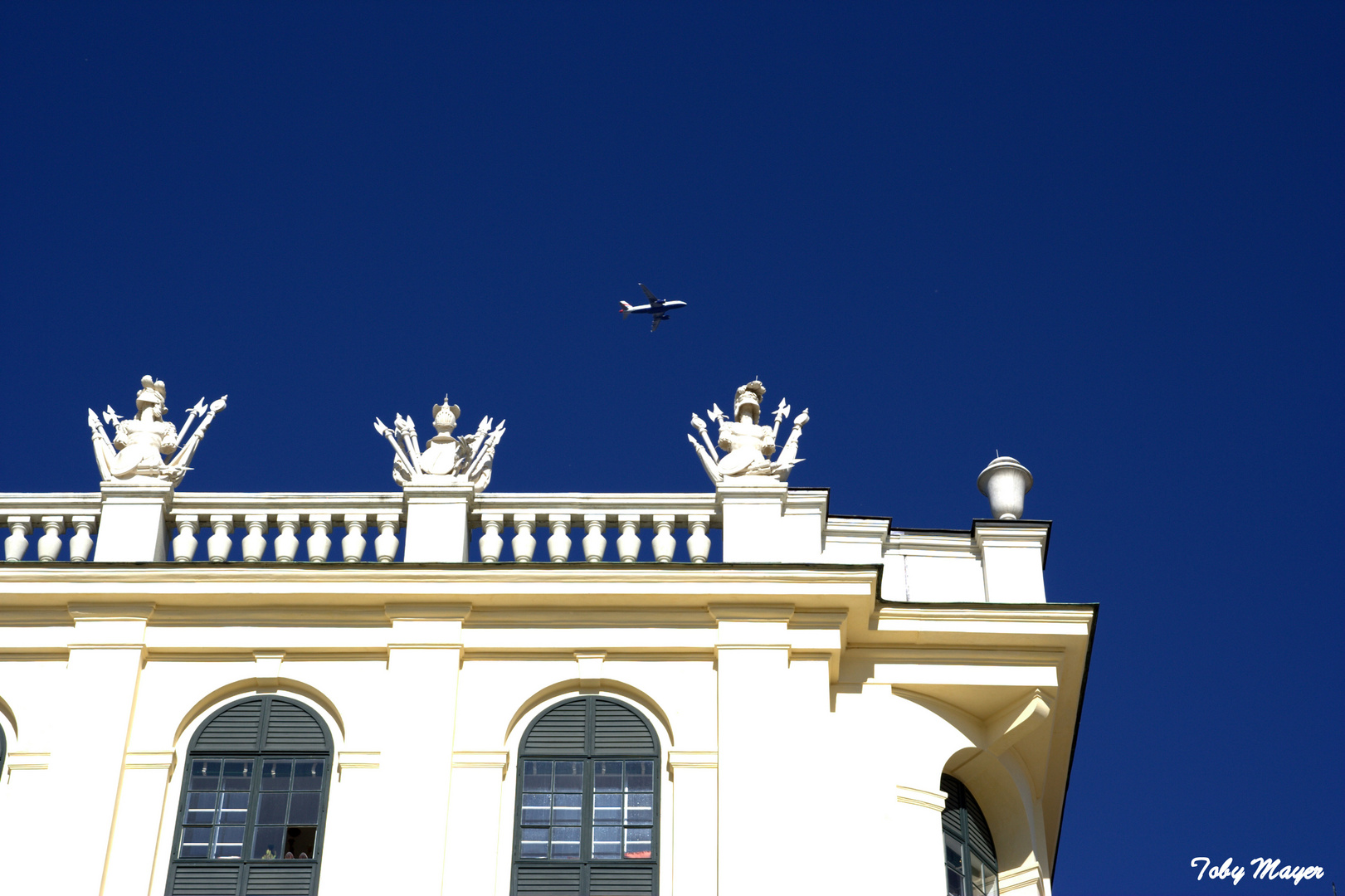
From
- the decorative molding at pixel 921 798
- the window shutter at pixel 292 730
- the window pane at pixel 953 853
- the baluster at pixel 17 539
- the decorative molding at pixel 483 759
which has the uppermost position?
the baluster at pixel 17 539

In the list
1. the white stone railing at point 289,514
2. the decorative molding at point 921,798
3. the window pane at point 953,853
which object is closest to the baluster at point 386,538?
the white stone railing at point 289,514

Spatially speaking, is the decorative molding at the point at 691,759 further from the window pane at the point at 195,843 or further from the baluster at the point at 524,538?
the window pane at the point at 195,843

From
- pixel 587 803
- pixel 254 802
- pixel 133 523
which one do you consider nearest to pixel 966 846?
pixel 587 803

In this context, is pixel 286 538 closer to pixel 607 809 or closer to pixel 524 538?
pixel 524 538

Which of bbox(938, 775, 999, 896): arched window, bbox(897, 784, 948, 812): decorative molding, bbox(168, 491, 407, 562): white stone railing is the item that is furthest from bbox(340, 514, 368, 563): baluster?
bbox(938, 775, 999, 896): arched window

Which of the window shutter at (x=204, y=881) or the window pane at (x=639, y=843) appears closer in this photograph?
the window shutter at (x=204, y=881)

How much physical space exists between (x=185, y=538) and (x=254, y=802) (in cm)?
312

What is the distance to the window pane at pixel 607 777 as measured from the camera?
65.0 feet

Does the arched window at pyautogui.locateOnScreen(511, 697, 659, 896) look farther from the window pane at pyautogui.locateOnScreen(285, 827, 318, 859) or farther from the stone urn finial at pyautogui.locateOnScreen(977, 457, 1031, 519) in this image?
the stone urn finial at pyautogui.locateOnScreen(977, 457, 1031, 519)

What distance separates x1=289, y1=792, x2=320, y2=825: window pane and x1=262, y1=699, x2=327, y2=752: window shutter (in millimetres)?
487

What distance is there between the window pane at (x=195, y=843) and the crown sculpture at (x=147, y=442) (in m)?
3.99

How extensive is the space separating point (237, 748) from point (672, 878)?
431 cm

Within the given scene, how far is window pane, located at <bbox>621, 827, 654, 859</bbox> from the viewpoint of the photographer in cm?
1936

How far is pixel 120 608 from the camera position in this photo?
67.9ft
